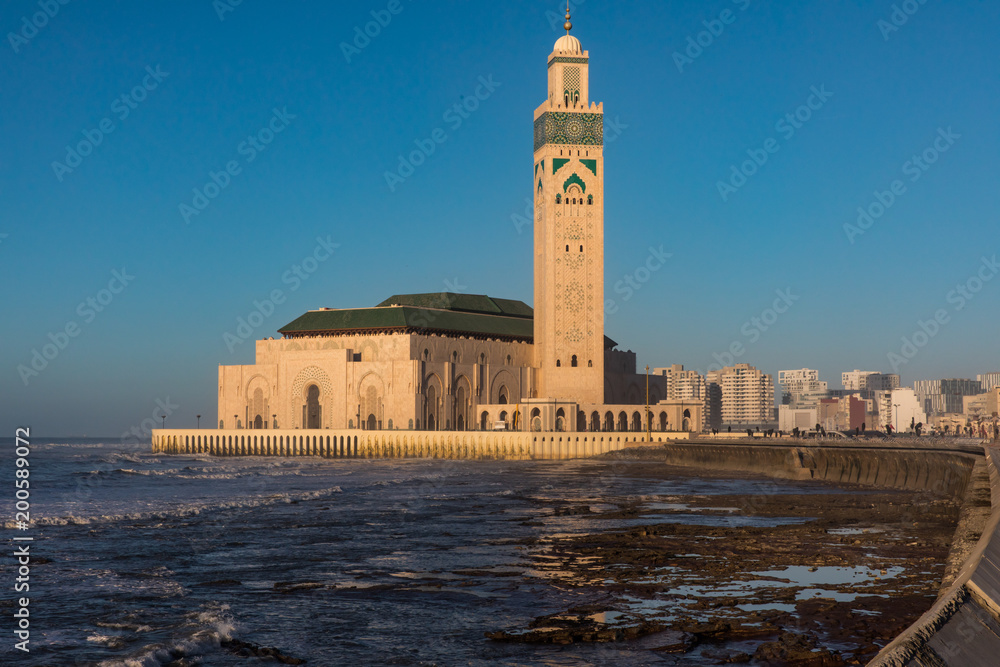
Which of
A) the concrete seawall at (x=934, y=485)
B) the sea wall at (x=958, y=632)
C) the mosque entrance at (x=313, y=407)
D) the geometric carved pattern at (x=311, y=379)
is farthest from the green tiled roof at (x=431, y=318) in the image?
the sea wall at (x=958, y=632)

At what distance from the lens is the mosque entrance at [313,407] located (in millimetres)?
101562

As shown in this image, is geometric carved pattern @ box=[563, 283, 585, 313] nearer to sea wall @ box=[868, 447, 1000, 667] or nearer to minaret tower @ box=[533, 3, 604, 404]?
minaret tower @ box=[533, 3, 604, 404]

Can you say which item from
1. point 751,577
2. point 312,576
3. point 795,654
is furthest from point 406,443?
point 795,654

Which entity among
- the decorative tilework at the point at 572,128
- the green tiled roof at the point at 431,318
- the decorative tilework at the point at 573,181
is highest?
the decorative tilework at the point at 572,128

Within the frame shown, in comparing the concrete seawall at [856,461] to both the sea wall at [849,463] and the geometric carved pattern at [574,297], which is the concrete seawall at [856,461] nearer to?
the sea wall at [849,463]

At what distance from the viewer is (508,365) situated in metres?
105

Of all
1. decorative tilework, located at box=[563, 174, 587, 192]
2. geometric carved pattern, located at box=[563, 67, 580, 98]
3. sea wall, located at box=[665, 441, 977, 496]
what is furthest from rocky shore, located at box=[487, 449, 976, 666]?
geometric carved pattern, located at box=[563, 67, 580, 98]

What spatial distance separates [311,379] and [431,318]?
567 inches

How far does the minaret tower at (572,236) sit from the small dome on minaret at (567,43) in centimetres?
127

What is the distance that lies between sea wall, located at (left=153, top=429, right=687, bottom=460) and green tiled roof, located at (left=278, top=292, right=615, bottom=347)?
13.7 m

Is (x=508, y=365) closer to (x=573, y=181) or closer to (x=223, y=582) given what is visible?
(x=573, y=181)

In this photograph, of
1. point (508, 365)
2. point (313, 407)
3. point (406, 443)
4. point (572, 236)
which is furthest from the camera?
point (508, 365)

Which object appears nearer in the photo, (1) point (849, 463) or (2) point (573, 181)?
(1) point (849, 463)

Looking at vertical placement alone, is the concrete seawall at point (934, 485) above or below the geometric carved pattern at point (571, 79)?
below
